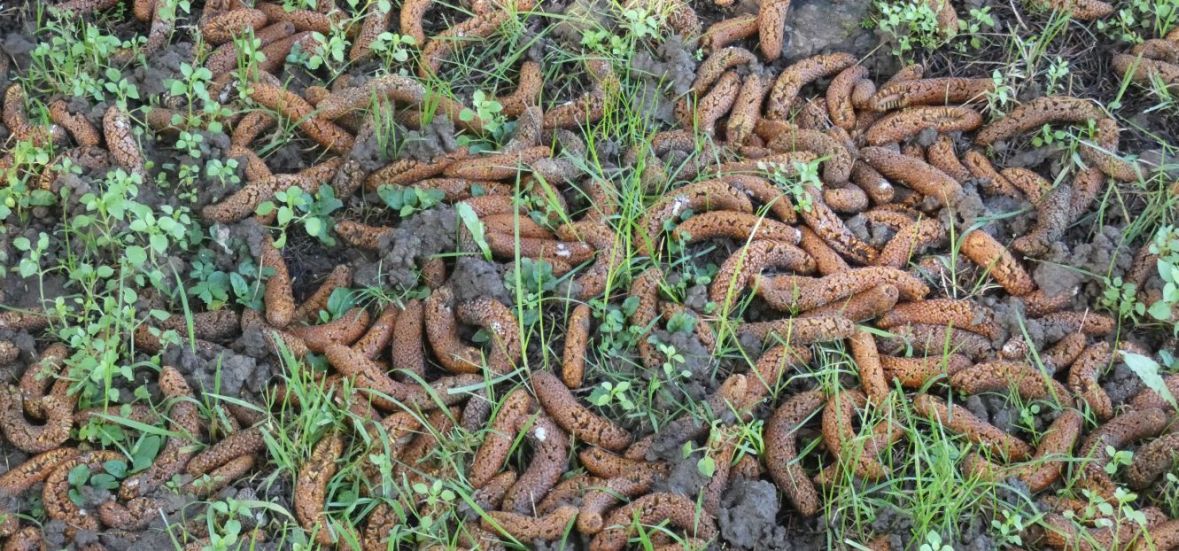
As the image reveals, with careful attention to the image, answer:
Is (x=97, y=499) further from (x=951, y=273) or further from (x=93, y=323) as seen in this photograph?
(x=951, y=273)

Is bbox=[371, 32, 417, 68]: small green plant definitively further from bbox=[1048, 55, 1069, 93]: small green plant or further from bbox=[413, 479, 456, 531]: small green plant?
bbox=[1048, 55, 1069, 93]: small green plant

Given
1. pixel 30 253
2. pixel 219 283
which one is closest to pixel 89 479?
pixel 219 283

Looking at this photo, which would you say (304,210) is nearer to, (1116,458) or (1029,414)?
(1029,414)

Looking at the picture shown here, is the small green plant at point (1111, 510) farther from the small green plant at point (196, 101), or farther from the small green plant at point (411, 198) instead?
the small green plant at point (196, 101)

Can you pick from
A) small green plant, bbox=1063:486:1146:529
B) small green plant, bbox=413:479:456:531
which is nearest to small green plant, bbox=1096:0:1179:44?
small green plant, bbox=1063:486:1146:529

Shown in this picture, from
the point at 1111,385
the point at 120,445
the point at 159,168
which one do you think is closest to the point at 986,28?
the point at 1111,385

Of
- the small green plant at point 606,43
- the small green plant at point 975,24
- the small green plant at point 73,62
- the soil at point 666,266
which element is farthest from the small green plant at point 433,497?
the small green plant at point 975,24

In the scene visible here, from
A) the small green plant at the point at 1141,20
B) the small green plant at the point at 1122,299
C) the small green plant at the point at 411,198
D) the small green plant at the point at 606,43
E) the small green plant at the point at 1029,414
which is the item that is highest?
the small green plant at the point at 1141,20
